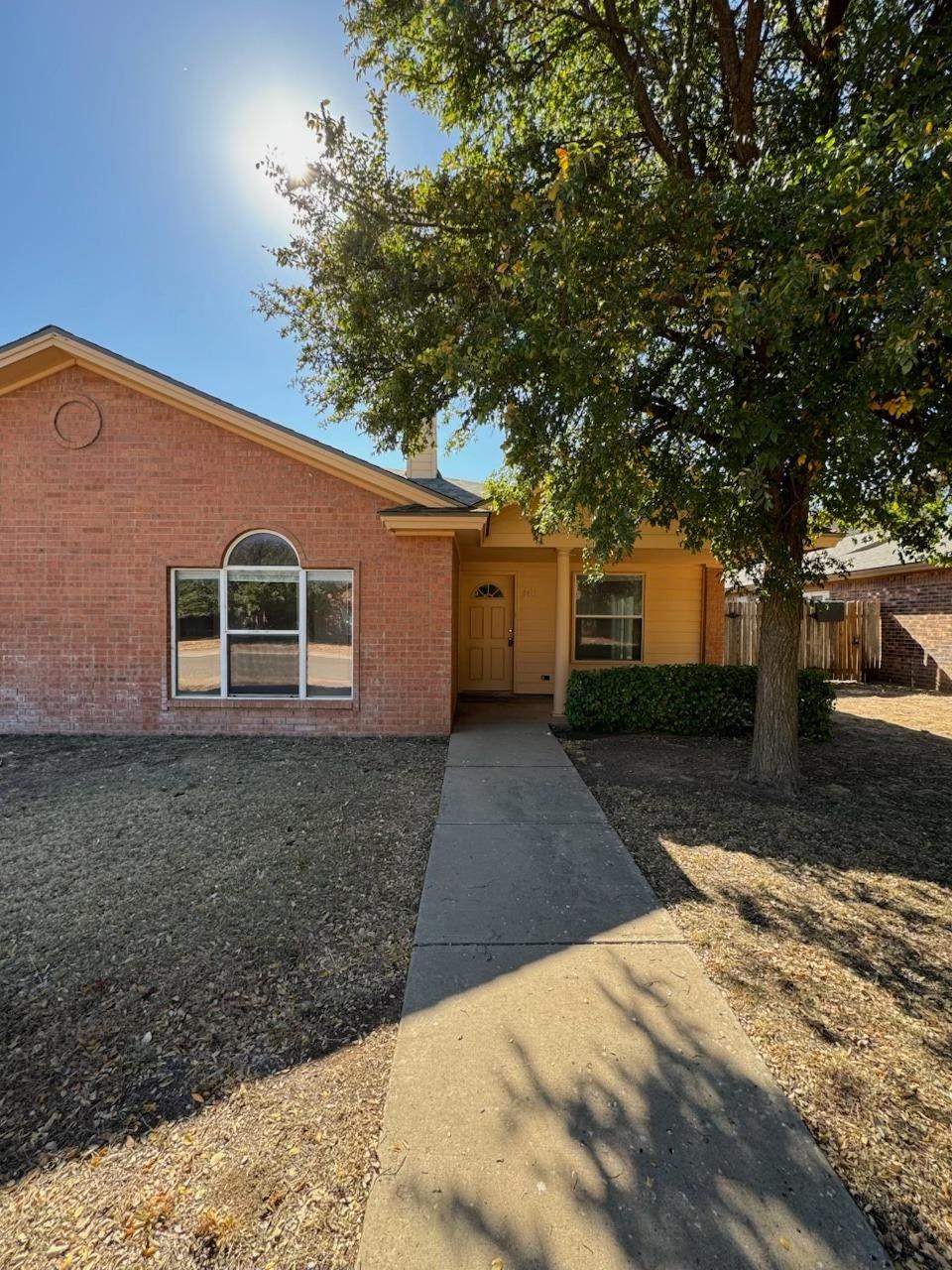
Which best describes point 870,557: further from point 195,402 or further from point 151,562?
point 151,562

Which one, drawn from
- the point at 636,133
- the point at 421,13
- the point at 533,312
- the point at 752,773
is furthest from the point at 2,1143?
the point at 636,133

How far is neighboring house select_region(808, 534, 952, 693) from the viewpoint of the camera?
43.2 feet

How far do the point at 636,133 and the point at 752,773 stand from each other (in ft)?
22.3

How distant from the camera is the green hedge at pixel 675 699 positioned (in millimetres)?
8289

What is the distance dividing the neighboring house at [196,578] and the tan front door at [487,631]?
3630 mm

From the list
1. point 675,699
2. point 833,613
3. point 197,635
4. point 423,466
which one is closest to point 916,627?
point 833,613

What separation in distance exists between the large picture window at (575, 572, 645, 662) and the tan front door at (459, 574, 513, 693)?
1463 millimetres

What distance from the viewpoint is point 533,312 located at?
479 centimetres

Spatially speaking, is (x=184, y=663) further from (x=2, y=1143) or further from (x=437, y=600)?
(x=2, y=1143)

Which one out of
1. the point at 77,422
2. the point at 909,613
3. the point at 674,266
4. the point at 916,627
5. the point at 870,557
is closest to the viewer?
the point at 674,266

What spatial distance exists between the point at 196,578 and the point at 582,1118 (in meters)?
7.82

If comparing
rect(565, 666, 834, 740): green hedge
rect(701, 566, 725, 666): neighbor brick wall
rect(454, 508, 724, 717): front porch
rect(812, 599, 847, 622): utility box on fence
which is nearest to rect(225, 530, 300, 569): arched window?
rect(454, 508, 724, 717): front porch

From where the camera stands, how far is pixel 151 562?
8.02 meters

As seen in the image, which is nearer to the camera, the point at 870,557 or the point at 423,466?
the point at 423,466
